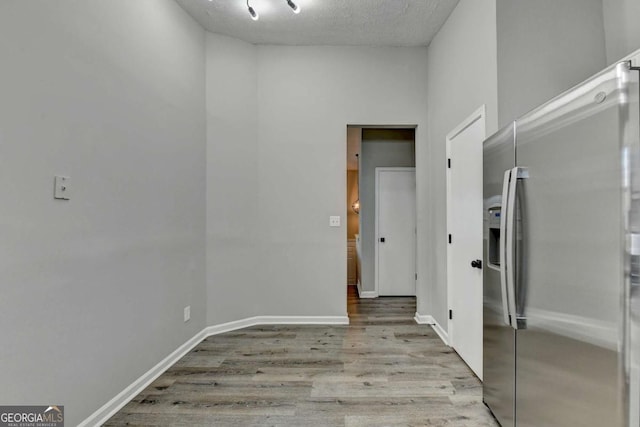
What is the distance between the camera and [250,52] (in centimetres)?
356

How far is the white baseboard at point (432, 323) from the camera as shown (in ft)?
10.2

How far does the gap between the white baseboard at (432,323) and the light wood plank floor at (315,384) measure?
8cm

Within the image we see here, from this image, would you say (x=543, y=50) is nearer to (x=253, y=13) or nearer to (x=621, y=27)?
(x=621, y=27)

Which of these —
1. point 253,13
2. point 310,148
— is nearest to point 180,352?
point 310,148

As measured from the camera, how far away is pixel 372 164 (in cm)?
485

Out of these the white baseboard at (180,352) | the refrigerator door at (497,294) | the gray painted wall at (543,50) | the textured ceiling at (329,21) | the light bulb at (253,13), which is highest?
the textured ceiling at (329,21)

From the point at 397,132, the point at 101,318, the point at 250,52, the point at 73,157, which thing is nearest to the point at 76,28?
the point at 73,157

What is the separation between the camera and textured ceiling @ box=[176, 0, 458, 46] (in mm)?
2869

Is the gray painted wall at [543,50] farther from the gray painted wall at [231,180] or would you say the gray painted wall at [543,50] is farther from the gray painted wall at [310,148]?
the gray painted wall at [231,180]

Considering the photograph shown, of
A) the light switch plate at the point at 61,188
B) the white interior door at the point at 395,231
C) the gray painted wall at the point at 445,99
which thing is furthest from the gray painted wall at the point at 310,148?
the light switch plate at the point at 61,188

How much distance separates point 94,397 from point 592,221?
2.64 metres

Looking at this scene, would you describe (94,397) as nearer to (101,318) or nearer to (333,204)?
(101,318)

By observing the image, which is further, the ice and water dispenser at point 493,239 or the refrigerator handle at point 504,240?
the ice and water dispenser at point 493,239

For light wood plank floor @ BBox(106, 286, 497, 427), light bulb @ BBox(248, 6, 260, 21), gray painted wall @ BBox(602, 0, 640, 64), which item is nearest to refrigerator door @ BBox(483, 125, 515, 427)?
light wood plank floor @ BBox(106, 286, 497, 427)
